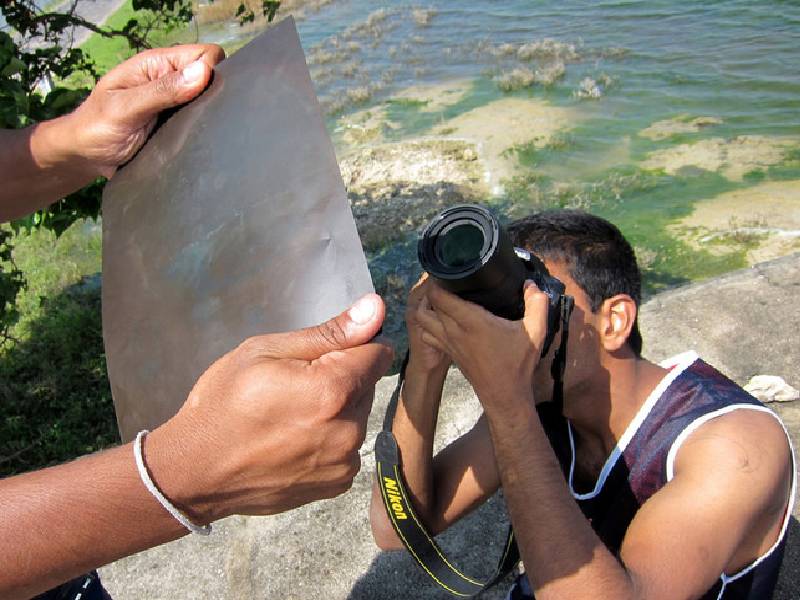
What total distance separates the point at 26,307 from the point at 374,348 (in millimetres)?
7216

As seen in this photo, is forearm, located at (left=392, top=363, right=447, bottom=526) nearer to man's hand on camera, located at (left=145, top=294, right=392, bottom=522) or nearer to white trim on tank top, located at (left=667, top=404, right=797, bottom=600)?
white trim on tank top, located at (left=667, top=404, right=797, bottom=600)

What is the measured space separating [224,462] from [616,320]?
124cm

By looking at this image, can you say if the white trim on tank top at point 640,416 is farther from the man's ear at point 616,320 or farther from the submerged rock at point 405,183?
the submerged rock at point 405,183

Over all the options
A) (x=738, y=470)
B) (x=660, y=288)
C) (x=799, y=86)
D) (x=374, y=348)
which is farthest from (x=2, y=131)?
(x=799, y=86)

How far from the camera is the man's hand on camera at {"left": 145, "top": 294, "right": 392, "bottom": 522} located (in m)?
1.11

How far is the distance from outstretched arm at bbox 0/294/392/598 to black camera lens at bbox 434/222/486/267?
39 centimetres

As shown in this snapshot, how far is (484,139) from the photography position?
10.0 metres

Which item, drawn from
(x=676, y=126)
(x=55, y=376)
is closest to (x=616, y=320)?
(x=55, y=376)

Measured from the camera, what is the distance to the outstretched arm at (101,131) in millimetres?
1540

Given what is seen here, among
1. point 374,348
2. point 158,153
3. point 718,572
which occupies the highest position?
point 158,153

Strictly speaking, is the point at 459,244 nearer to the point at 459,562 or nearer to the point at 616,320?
the point at 616,320

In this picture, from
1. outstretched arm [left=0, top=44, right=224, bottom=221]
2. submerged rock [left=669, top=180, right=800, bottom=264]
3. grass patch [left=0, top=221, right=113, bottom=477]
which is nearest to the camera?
outstretched arm [left=0, top=44, right=224, bottom=221]

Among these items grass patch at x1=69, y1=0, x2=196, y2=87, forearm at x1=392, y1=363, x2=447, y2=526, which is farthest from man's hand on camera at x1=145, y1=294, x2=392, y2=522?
grass patch at x1=69, y1=0, x2=196, y2=87

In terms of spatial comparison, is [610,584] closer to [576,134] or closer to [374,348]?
[374,348]
